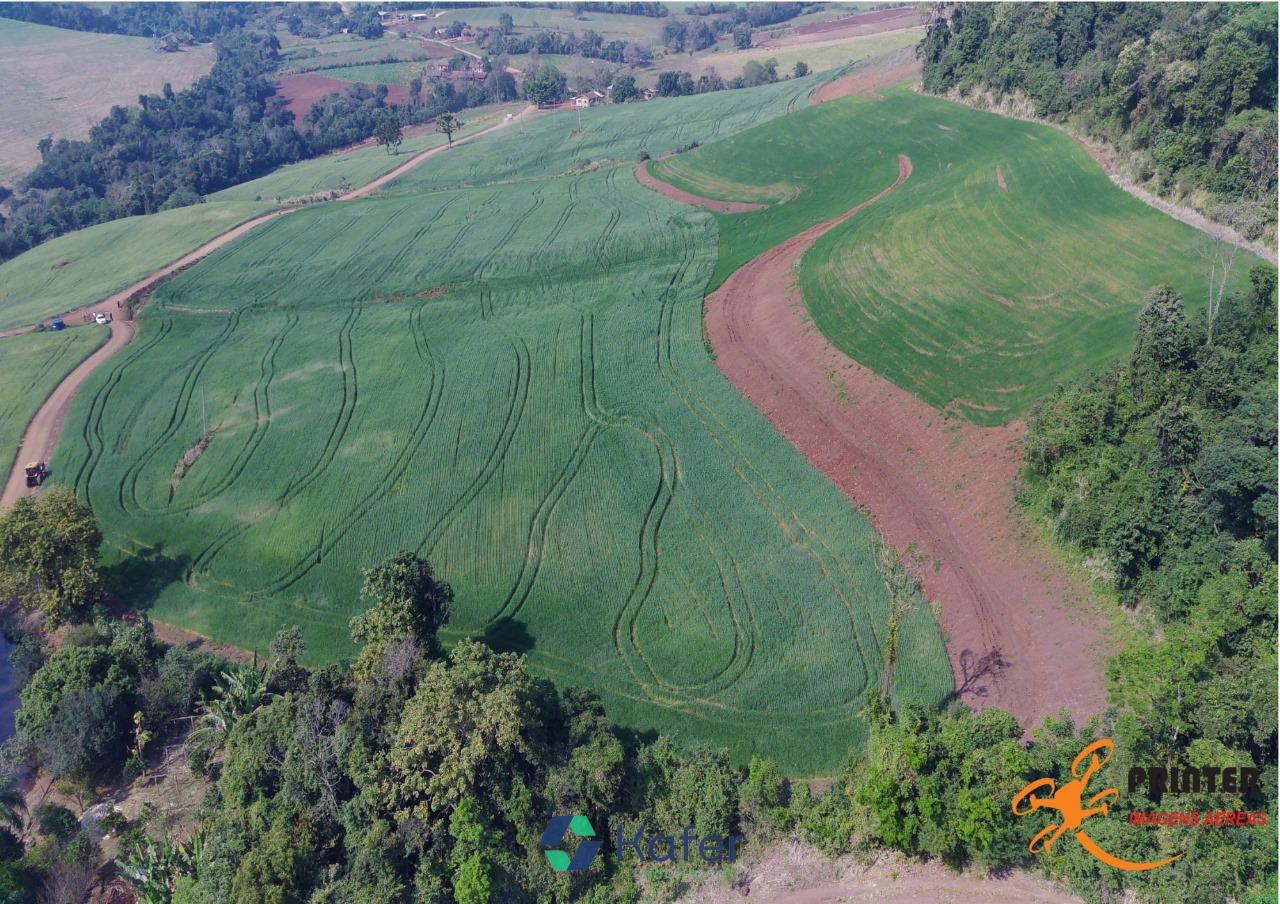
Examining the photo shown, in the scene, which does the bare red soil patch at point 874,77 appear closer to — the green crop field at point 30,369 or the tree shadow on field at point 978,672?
the tree shadow on field at point 978,672

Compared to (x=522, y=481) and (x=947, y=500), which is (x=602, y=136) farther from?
(x=947, y=500)

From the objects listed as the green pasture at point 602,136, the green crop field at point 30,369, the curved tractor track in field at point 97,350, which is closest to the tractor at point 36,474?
the curved tractor track in field at point 97,350

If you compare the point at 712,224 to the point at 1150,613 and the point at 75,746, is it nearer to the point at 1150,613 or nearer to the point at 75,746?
the point at 1150,613

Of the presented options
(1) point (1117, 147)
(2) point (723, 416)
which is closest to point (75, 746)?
(2) point (723, 416)

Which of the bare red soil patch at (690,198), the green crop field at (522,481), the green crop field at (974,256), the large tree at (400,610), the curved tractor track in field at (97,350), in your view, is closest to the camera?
the large tree at (400,610)

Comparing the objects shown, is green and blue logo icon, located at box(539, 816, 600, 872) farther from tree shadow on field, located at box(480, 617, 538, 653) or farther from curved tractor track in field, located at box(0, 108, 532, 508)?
curved tractor track in field, located at box(0, 108, 532, 508)

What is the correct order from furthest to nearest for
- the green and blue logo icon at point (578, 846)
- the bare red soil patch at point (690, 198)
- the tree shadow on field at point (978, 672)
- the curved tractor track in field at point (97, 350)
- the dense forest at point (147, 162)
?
1. the dense forest at point (147, 162)
2. the bare red soil patch at point (690, 198)
3. the curved tractor track in field at point (97, 350)
4. the tree shadow on field at point (978, 672)
5. the green and blue logo icon at point (578, 846)

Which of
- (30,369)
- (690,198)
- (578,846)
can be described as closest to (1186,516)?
(578,846)
